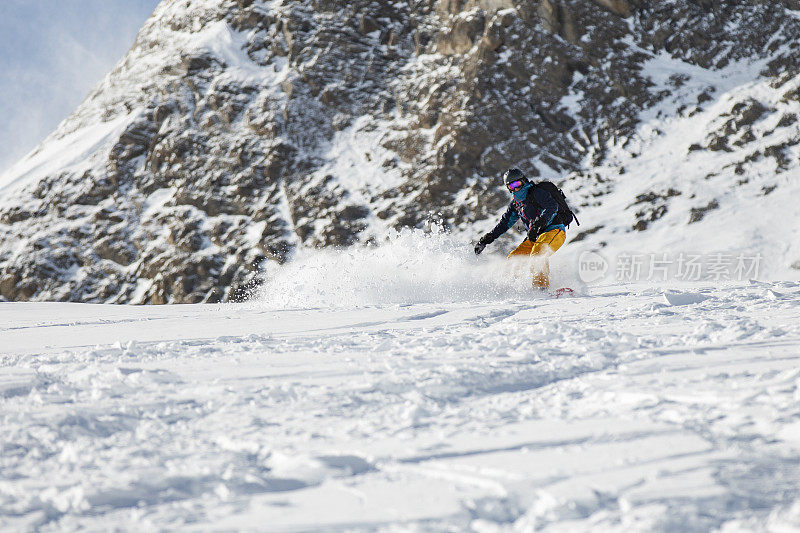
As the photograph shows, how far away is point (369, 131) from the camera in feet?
115

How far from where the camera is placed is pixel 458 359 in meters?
3.54

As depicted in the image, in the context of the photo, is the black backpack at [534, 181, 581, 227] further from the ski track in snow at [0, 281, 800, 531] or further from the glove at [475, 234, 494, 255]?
the ski track in snow at [0, 281, 800, 531]

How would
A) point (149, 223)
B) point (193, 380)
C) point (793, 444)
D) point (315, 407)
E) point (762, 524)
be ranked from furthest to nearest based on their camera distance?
1. point (149, 223)
2. point (193, 380)
3. point (315, 407)
4. point (793, 444)
5. point (762, 524)

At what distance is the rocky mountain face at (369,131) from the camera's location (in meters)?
29.4

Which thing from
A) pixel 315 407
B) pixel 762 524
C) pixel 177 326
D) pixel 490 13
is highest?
pixel 490 13

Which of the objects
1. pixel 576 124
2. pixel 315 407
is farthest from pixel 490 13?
pixel 315 407

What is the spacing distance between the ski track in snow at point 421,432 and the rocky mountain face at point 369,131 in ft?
72.9

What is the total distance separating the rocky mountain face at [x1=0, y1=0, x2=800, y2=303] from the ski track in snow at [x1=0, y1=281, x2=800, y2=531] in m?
22.2

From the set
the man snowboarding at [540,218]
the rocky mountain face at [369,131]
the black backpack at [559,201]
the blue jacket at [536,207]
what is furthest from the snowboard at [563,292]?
the rocky mountain face at [369,131]

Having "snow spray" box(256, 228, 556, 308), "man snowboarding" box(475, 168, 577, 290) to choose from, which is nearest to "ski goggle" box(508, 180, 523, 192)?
"man snowboarding" box(475, 168, 577, 290)

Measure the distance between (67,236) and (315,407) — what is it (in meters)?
37.2

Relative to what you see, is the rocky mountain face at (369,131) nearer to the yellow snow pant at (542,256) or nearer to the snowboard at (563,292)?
the yellow snow pant at (542,256)

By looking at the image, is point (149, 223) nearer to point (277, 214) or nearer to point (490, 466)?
point (277, 214)

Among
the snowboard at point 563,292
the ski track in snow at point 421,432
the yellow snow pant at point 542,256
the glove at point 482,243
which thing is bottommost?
the ski track in snow at point 421,432
